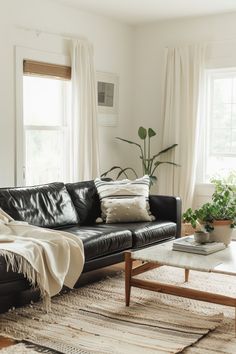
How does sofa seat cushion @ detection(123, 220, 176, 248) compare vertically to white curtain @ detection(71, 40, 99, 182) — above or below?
below

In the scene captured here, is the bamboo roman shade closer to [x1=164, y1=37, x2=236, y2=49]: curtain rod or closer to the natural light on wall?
the natural light on wall

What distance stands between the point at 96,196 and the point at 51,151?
3.70 feet

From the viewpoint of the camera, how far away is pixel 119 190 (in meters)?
5.29

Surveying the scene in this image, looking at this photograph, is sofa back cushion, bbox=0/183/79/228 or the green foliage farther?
sofa back cushion, bbox=0/183/79/228

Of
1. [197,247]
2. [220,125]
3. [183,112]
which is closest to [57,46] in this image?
[183,112]

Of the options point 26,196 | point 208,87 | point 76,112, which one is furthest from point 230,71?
point 26,196

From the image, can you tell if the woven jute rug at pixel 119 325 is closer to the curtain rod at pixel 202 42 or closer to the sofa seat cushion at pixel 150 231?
the sofa seat cushion at pixel 150 231

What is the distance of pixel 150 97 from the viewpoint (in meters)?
7.20

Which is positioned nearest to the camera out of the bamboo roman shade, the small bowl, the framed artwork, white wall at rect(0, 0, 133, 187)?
the small bowl

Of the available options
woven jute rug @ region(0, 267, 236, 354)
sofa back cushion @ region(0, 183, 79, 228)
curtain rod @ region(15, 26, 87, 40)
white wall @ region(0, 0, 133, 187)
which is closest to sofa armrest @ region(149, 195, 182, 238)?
sofa back cushion @ region(0, 183, 79, 228)

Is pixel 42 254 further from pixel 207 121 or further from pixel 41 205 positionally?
pixel 207 121

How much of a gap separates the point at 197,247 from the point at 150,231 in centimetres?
105

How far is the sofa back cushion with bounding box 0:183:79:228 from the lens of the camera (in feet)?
14.7

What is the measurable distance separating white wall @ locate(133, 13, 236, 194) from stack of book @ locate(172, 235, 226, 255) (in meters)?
2.79
